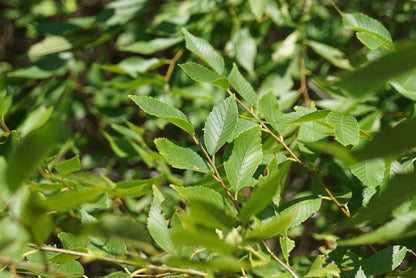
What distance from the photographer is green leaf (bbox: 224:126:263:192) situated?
56cm

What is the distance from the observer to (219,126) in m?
0.61

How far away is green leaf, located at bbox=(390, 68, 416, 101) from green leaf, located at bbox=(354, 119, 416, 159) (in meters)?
0.41

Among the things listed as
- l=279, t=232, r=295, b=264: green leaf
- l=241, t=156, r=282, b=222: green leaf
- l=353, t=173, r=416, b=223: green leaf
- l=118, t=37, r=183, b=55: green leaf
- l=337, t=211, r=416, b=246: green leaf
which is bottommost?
l=279, t=232, r=295, b=264: green leaf

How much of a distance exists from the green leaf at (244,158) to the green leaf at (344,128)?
0.11 metres

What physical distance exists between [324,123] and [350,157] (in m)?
0.32

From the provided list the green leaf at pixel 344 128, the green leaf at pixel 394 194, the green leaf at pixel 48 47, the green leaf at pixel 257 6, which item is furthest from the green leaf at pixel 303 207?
the green leaf at pixel 48 47

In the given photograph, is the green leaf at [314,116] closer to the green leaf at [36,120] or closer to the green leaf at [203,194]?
the green leaf at [203,194]

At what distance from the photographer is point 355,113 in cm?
84

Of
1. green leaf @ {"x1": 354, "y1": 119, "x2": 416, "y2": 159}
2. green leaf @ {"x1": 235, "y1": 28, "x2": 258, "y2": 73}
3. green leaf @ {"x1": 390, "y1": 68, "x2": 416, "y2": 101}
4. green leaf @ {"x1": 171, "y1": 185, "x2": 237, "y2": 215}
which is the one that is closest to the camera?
green leaf @ {"x1": 354, "y1": 119, "x2": 416, "y2": 159}

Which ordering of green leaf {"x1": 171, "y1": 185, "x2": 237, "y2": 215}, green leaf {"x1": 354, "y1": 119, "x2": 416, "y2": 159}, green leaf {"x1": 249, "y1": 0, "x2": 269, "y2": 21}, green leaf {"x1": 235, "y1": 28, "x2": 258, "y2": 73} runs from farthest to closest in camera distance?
green leaf {"x1": 235, "y1": 28, "x2": 258, "y2": 73}, green leaf {"x1": 249, "y1": 0, "x2": 269, "y2": 21}, green leaf {"x1": 171, "y1": 185, "x2": 237, "y2": 215}, green leaf {"x1": 354, "y1": 119, "x2": 416, "y2": 159}

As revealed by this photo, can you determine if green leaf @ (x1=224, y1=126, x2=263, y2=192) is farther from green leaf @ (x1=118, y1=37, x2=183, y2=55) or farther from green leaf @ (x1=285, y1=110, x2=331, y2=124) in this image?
green leaf @ (x1=118, y1=37, x2=183, y2=55)

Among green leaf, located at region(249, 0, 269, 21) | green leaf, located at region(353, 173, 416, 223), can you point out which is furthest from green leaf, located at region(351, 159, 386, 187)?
green leaf, located at region(249, 0, 269, 21)

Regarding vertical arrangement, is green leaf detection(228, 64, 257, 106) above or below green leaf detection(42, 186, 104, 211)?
below

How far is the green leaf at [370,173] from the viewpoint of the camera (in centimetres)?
59
